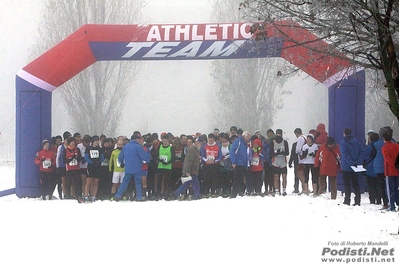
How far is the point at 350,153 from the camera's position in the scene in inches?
576

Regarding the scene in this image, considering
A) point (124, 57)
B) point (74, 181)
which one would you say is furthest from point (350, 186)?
point (74, 181)

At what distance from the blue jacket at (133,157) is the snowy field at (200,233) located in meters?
1.32

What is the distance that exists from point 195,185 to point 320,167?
3.02 metres

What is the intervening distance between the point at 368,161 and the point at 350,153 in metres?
0.41

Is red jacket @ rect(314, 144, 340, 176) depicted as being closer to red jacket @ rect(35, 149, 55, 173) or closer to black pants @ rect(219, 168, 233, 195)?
black pants @ rect(219, 168, 233, 195)

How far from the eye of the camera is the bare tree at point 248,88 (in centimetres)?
3628

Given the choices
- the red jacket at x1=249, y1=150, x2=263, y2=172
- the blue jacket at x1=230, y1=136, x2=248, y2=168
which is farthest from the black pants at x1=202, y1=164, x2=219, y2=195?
the red jacket at x1=249, y1=150, x2=263, y2=172

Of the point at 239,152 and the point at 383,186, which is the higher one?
the point at 239,152

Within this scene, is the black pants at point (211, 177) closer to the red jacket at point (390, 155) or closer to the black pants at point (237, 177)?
the black pants at point (237, 177)

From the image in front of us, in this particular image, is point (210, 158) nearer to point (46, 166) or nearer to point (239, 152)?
point (239, 152)

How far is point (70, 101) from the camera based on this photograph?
113 feet

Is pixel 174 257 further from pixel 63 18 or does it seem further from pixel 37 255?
pixel 63 18

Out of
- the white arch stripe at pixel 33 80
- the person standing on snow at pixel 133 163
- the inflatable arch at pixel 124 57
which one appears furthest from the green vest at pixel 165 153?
the white arch stripe at pixel 33 80

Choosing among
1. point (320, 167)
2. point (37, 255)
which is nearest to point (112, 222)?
point (37, 255)
